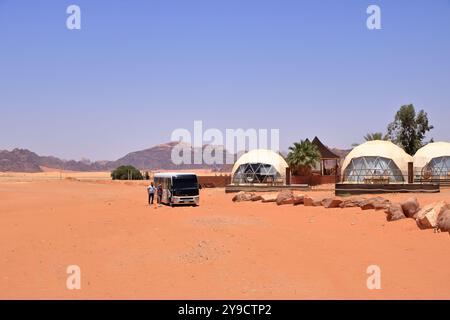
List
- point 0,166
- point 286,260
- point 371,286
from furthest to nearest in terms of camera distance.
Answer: point 0,166 → point 286,260 → point 371,286

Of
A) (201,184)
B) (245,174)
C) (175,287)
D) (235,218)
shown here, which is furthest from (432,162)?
(175,287)

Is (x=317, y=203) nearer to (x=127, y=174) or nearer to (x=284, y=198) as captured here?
(x=284, y=198)

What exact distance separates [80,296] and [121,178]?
67.6 m

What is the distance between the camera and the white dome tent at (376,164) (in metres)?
43.1

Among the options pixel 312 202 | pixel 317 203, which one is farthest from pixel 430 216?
pixel 312 202

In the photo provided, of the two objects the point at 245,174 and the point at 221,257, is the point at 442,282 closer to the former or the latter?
the point at 221,257

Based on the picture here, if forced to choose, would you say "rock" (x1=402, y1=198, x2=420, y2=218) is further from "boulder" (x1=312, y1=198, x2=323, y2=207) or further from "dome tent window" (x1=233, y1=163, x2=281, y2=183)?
"dome tent window" (x1=233, y1=163, x2=281, y2=183)

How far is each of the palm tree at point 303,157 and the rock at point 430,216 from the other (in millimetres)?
31756

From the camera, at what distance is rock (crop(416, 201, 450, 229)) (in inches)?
651

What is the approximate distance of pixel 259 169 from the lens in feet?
161

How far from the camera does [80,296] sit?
9.71m

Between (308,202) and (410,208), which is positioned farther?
(308,202)

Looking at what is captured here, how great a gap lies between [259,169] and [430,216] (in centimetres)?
3260

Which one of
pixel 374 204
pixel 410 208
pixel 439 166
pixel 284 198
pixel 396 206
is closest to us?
pixel 410 208
